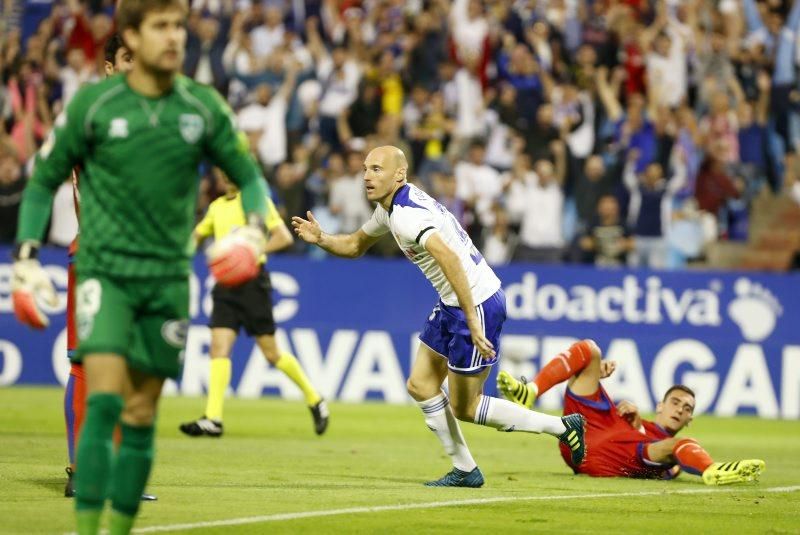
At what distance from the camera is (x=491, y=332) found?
10094 millimetres

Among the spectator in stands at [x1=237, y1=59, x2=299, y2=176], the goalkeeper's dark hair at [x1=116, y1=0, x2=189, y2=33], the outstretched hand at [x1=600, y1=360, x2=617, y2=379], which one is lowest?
the outstretched hand at [x1=600, y1=360, x2=617, y2=379]

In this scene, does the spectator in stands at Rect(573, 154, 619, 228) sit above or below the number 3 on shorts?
above

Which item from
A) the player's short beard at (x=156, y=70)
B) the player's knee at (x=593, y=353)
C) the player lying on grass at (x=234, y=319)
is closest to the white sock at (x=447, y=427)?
the player's knee at (x=593, y=353)

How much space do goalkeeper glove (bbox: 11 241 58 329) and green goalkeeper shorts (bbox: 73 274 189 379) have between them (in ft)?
0.50

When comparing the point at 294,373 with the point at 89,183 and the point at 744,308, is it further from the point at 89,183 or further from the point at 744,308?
the point at 89,183

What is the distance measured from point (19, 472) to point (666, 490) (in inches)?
182

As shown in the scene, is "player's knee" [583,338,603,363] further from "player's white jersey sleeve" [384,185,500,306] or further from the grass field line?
"player's white jersey sleeve" [384,185,500,306]

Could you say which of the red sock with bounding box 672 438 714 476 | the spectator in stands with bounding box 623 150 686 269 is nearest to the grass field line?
the red sock with bounding box 672 438 714 476

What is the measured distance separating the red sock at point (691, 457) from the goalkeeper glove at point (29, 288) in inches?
228

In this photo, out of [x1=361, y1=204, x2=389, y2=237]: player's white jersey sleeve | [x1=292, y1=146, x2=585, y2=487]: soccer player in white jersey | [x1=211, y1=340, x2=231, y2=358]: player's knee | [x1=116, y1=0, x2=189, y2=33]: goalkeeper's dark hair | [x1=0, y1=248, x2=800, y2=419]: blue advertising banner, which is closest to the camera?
[x1=116, y1=0, x2=189, y2=33]: goalkeeper's dark hair

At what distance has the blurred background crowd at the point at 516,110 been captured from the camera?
→ 20.7 metres

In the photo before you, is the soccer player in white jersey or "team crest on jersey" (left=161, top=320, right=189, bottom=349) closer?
"team crest on jersey" (left=161, top=320, right=189, bottom=349)

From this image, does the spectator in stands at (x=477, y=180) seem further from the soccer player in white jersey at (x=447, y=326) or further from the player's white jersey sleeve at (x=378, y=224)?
the soccer player in white jersey at (x=447, y=326)

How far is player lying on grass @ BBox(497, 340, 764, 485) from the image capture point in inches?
444
